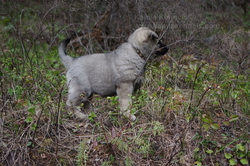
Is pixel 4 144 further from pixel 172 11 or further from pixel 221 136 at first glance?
pixel 172 11

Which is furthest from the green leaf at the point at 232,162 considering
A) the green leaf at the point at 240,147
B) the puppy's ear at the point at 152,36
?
the puppy's ear at the point at 152,36

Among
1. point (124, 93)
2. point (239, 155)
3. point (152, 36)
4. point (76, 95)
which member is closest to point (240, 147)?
point (239, 155)

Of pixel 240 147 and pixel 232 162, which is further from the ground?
pixel 240 147

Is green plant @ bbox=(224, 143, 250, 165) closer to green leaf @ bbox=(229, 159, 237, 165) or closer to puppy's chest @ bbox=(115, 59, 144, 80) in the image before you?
green leaf @ bbox=(229, 159, 237, 165)

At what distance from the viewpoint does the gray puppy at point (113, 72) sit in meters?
4.19

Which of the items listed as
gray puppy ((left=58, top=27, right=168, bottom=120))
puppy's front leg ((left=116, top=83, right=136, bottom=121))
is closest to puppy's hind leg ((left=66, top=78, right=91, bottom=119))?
gray puppy ((left=58, top=27, right=168, bottom=120))

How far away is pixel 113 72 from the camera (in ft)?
14.0

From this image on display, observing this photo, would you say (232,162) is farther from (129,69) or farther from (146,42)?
(146,42)

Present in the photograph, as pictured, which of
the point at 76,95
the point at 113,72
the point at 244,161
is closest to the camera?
the point at 244,161

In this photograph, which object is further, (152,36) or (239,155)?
(152,36)

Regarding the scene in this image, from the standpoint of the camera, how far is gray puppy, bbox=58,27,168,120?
419 cm

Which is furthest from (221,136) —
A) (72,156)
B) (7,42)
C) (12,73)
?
(7,42)

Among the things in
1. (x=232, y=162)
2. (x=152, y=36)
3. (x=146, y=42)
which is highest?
(x=152, y=36)

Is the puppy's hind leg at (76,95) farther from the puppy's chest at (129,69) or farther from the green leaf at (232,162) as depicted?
the green leaf at (232,162)
